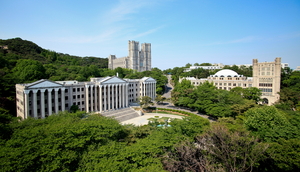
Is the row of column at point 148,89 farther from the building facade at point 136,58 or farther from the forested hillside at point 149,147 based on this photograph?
the building facade at point 136,58

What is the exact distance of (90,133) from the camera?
58.9 feet

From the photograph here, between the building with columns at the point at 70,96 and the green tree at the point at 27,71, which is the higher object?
the green tree at the point at 27,71

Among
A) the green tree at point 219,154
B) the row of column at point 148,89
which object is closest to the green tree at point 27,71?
the row of column at point 148,89

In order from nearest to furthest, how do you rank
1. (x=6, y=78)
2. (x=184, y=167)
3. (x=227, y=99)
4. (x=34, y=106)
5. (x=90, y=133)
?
(x=184, y=167)
(x=90, y=133)
(x=34, y=106)
(x=6, y=78)
(x=227, y=99)

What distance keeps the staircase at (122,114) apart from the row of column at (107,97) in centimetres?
234

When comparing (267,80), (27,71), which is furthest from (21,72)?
(267,80)

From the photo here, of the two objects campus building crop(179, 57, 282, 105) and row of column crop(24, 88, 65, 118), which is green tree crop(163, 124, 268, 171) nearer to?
row of column crop(24, 88, 65, 118)

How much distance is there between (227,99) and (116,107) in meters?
30.5

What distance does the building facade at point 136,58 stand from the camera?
122 metres

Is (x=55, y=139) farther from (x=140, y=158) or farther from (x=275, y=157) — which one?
(x=275, y=157)

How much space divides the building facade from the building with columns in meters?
68.2

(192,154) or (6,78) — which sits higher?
(6,78)

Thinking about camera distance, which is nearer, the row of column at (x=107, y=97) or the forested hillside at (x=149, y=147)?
the forested hillside at (x=149, y=147)

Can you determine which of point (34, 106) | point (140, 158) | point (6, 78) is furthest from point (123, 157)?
point (6, 78)
